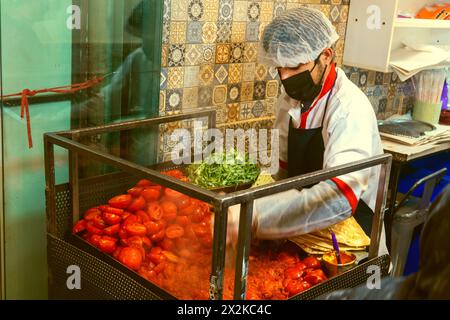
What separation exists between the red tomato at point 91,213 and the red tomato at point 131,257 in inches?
8.8

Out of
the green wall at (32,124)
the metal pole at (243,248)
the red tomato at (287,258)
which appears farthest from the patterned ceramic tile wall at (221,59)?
the metal pole at (243,248)

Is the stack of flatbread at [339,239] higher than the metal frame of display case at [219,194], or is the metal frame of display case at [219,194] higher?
the metal frame of display case at [219,194]

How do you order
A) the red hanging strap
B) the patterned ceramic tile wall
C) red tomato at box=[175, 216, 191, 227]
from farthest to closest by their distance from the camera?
the patterned ceramic tile wall < the red hanging strap < red tomato at box=[175, 216, 191, 227]

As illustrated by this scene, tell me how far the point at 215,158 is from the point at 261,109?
0.94 metres

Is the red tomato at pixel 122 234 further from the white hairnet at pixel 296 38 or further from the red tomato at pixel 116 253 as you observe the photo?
the white hairnet at pixel 296 38

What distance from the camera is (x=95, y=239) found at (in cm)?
183

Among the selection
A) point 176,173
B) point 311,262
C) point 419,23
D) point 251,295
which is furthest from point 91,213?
point 419,23

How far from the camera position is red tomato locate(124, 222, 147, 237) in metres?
1.83

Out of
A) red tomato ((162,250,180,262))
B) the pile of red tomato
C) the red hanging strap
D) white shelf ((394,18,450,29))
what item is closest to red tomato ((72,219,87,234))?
the pile of red tomato

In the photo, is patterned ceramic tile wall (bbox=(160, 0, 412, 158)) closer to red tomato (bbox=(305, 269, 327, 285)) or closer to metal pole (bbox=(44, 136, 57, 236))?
metal pole (bbox=(44, 136, 57, 236))

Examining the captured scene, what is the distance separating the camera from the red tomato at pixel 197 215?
187 centimetres

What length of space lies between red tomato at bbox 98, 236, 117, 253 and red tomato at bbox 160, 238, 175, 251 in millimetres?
144

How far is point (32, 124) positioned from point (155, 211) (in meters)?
0.79

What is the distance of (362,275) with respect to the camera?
73.7 inches
